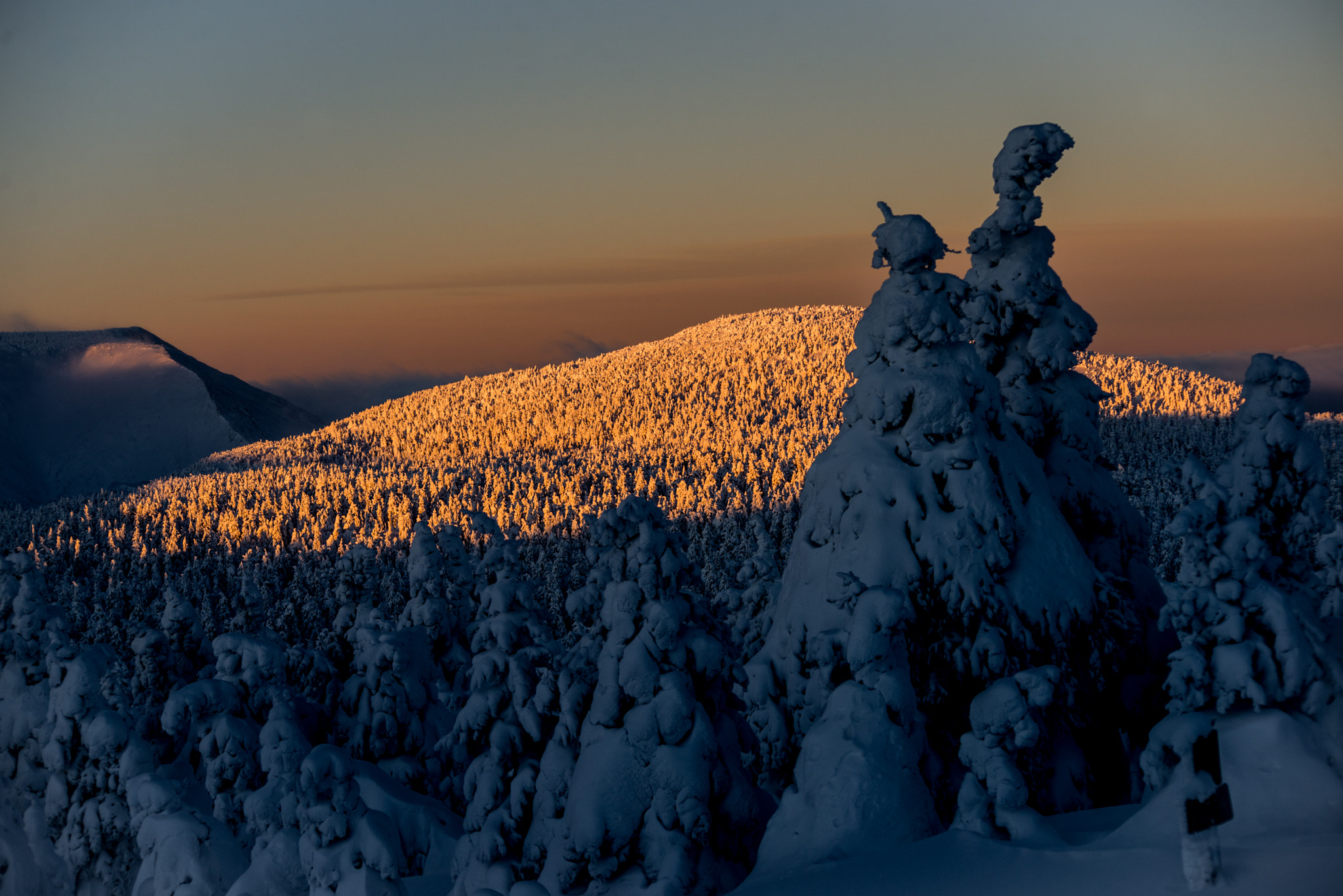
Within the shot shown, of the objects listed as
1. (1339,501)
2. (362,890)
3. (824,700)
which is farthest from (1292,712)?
(1339,501)

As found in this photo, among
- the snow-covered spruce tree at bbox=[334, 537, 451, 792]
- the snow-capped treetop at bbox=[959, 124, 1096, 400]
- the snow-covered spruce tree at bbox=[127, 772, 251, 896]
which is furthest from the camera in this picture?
the snow-covered spruce tree at bbox=[334, 537, 451, 792]

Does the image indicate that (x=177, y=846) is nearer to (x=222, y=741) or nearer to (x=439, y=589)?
(x=222, y=741)

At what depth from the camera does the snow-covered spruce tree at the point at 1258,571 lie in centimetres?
1273

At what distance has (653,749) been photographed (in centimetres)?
1603

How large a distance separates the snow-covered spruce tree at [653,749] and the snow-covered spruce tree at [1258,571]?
655cm

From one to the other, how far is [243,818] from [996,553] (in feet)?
60.0

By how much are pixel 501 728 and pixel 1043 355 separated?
12.2 metres

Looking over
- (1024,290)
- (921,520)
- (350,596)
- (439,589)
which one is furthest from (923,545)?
(350,596)

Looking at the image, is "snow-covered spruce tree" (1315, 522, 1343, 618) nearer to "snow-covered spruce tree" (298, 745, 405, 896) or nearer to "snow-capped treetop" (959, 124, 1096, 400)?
"snow-capped treetop" (959, 124, 1096, 400)

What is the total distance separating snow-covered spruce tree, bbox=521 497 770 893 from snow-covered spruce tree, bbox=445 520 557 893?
4.79 feet

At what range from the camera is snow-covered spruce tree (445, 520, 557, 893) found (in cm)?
1861

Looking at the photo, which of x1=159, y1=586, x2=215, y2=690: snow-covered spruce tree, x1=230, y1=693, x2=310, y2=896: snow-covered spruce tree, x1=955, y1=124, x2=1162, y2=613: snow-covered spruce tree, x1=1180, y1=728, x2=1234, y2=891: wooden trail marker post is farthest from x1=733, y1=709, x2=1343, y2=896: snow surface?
x1=159, y1=586, x2=215, y2=690: snow-covered spruce tree

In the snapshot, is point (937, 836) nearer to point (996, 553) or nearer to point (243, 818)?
point (996, 553)

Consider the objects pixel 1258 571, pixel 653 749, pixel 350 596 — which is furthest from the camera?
pixel 350 596
